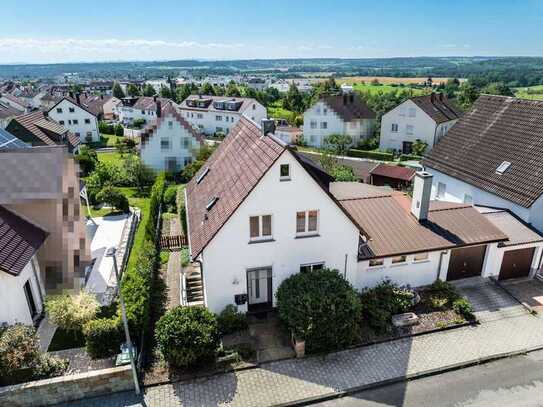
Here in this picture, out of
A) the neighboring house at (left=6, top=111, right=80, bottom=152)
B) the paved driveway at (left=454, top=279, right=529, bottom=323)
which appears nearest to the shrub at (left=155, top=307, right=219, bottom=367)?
the paved driveway at (left=454, top=279, right=529, bottom=323)

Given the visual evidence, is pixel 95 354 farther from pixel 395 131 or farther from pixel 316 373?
pixel 395 131

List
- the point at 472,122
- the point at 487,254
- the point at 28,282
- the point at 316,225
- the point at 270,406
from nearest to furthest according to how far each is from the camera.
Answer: the point at 270,406
the point at 28,282
the point at 316,225
the point at 487,254
the point at 472,122

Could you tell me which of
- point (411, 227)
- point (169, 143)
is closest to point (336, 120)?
point (169, 143)

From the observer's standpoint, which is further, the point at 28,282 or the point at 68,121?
the point at 68,121

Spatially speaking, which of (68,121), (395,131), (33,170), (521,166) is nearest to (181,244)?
(33,170)

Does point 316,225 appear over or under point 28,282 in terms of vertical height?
over

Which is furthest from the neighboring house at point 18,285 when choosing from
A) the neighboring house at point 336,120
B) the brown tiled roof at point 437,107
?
the brown tiled roof at point 437,107
